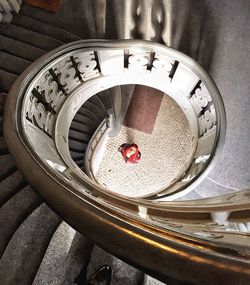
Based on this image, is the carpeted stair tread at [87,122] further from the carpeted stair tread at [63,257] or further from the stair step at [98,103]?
the carpeted stair tread at [63,257]

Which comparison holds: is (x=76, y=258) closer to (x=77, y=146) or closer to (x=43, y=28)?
(x=43, y=28)

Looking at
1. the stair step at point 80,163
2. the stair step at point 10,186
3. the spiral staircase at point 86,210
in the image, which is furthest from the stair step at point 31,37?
the stair step at point 10,186

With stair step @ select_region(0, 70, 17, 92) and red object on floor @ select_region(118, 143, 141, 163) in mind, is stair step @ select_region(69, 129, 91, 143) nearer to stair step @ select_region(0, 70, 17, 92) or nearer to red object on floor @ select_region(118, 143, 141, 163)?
red object on floor @ select_region(118, 143, 141, 163)

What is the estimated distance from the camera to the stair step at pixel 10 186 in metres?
3.07

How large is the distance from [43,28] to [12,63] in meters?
1.03

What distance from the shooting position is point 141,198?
4.13m

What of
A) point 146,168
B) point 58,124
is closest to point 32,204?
point 58,124

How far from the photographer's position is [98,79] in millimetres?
5375

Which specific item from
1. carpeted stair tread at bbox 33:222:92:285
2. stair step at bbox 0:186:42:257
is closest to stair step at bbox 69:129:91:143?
stair step at bbox 0:186:42:257

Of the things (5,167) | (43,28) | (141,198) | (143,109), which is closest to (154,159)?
(143,109)

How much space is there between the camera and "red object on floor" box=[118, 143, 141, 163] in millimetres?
6623

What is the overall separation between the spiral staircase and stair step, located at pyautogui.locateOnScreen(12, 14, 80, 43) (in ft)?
0.04

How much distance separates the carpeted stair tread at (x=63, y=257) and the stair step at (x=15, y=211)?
0.35 m

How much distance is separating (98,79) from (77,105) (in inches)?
20.1
